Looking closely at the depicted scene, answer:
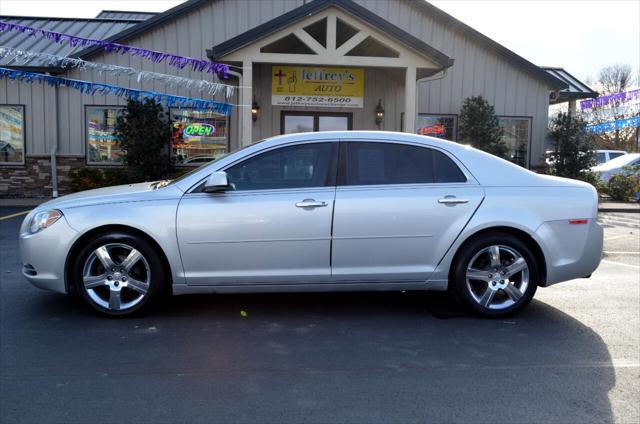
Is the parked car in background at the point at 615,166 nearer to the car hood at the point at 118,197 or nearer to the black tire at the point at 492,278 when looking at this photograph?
the black tire at the point at 492,278

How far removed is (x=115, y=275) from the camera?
473cm

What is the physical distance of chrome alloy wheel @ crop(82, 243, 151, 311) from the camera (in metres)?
4.70

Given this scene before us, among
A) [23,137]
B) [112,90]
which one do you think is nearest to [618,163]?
[112,90]

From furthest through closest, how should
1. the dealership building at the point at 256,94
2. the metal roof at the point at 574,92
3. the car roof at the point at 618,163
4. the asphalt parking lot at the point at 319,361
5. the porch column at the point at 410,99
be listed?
the car roof at the point at 618,163
the metal roof at the point at 574,92
the dealership building at the point at 256,94
the porch column at the point at 410,99
the asphalt parking lot at the point at 319,361

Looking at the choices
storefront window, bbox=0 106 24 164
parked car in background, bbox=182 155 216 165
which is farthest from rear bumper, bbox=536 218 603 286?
storefront window, bbox=0 106 24 164

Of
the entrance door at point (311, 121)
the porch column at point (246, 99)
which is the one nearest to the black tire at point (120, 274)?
the porch column at point (246, 99)

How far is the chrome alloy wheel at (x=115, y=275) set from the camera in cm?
470

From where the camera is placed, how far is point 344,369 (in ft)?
12.5

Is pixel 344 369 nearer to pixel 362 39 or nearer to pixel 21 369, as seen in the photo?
pixel 21 369

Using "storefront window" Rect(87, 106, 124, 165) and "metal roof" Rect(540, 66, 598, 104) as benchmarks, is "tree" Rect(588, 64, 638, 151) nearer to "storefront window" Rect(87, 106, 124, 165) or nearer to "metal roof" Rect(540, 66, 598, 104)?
"metal roof" Rect(540, 66, 598, 104)

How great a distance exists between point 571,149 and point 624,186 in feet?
9.90

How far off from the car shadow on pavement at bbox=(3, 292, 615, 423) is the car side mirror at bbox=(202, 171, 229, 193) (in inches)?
44.5

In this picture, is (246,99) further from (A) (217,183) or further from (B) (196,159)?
(A) (217,183)

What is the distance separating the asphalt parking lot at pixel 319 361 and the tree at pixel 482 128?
368 inches
